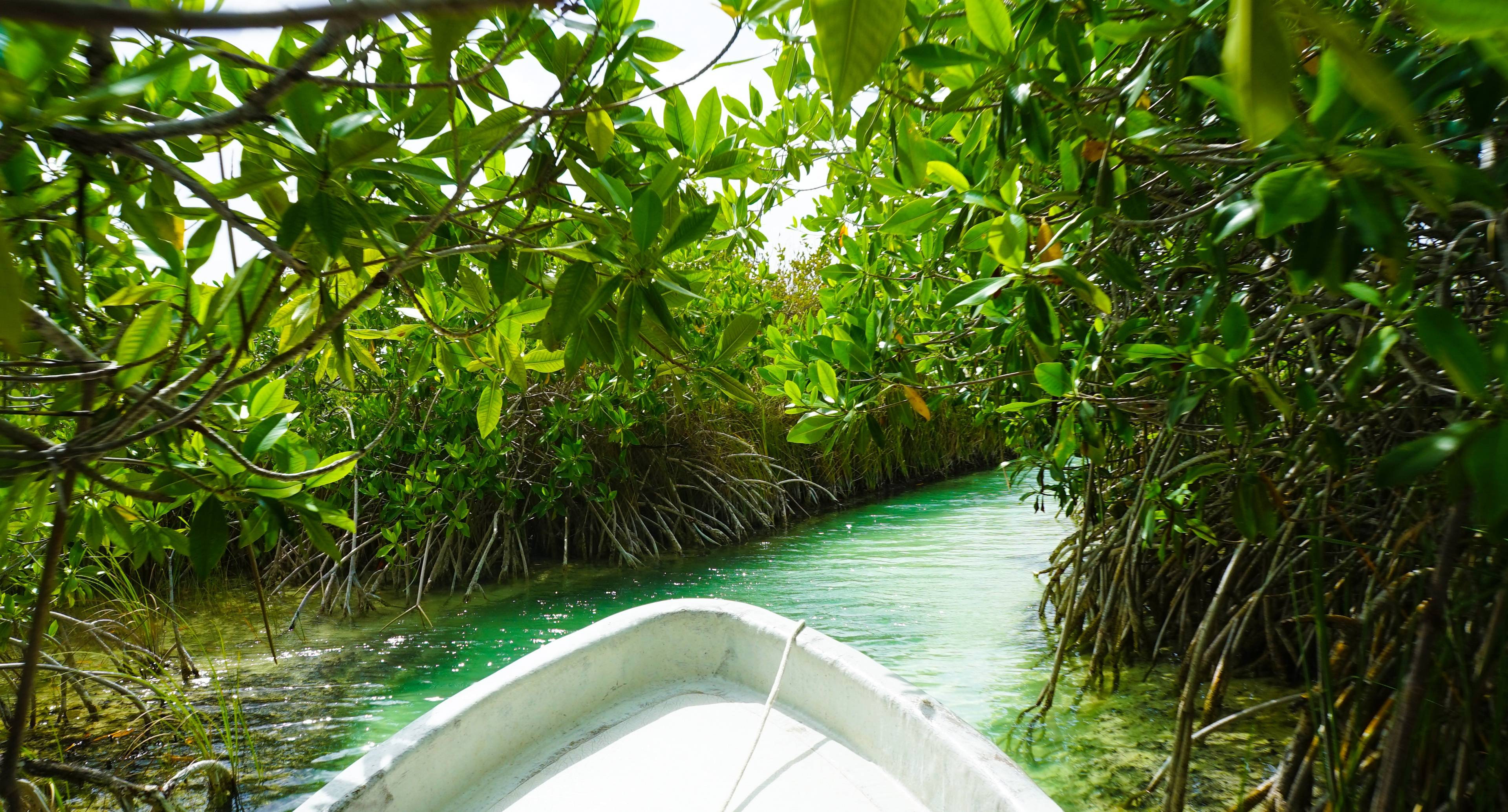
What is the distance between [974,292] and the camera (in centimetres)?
115

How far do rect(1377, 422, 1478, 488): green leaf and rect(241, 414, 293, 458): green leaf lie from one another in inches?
50.1

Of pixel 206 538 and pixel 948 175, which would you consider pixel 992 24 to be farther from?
pixel 206 538

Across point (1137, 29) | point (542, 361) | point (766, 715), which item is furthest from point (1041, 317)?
point (766, 715)

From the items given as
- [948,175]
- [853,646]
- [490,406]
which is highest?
[948,175]

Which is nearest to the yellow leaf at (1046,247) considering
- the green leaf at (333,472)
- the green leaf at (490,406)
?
the green leaf at (490,406)

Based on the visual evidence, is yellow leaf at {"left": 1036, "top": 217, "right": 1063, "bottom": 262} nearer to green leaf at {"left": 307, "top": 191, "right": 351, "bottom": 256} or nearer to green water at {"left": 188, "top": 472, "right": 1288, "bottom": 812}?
green leaf at {"left": 307, "top": 191, "right": 351, "bottom": 256}

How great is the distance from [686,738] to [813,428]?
2.69 feet

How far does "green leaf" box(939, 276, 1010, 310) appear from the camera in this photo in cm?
108

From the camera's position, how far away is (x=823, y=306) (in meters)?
2.29

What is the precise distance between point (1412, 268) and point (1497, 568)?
81cm

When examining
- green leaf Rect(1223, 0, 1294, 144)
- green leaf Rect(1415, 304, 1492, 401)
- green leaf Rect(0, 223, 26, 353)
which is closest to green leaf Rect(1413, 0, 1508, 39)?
green leaf Rect(1223, 0, 1294, 144)

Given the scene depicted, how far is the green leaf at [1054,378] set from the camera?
1.35 m

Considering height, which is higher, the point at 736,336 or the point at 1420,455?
the point at 736,336

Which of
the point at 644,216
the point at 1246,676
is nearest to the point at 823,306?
the point at 644,216
